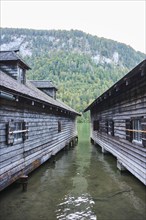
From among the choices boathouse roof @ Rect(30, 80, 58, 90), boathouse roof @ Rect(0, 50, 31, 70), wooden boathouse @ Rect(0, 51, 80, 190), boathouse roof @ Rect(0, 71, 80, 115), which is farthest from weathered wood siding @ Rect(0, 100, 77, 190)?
boathouse roof @ Rect(30, 80, 58, 90)

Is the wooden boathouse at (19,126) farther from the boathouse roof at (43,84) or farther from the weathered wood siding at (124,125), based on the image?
the boathouse roof at (43,84)

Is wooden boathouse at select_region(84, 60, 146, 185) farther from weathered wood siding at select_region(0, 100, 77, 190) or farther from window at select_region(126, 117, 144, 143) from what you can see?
weathered wood siding at select_region(0, 100, 77, 190)

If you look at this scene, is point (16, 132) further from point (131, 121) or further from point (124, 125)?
point (124, 125)

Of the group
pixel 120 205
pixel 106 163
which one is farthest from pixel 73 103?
pixel 120 205

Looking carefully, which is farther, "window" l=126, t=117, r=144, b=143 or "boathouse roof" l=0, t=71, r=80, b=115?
"window" l=126, t=117, r=144, b=143

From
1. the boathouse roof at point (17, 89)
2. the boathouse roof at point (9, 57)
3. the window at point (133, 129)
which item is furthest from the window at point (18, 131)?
the window at point (133, 129)

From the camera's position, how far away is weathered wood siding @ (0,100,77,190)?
8.05 m

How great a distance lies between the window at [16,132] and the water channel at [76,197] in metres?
1.94

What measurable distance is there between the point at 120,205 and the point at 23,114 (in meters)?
5.52

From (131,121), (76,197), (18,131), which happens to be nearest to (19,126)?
(18,131)

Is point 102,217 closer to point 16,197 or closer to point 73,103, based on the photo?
point 16,197

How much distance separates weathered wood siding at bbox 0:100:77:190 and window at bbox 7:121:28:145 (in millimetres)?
171

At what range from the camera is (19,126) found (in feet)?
32.3

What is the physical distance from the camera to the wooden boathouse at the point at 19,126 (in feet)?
26.5
